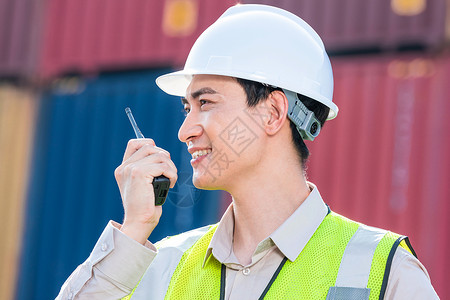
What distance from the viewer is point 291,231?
249 centimetres

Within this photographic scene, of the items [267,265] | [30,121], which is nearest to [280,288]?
[267,265]

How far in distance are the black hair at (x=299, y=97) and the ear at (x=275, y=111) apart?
0.08 feet

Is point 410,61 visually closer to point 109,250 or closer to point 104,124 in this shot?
point 104,124

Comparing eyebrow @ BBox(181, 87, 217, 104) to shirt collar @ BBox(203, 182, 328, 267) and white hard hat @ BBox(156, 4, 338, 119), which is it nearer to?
white hard hat @ BBox(156, 4, 338, 119)

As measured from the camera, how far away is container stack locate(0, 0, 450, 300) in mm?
8195

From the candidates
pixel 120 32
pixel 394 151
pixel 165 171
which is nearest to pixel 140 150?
pixel 165 171

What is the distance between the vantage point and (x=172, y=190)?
9.21ft

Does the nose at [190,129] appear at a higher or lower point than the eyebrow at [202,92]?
lower

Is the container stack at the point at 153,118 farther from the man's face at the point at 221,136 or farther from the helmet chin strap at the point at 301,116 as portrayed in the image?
the man's face at the point at 221,136

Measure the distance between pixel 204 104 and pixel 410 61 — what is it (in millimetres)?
6389

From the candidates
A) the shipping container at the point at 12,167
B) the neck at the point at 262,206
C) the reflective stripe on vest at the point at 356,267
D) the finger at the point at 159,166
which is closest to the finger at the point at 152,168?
the finger at the point at 159,166

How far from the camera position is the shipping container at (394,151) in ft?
25.9

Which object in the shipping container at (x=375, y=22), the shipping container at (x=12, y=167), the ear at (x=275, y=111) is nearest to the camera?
the ear at (x=275, y=111)

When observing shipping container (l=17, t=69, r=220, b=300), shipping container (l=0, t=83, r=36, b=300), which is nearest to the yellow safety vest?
shipping container (l=17, t=69, r=220, b=300)
